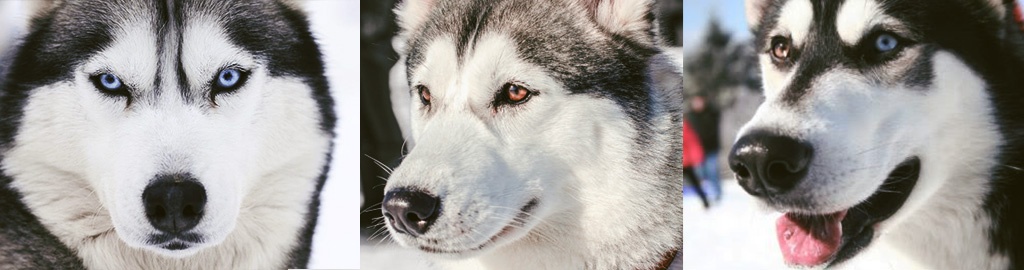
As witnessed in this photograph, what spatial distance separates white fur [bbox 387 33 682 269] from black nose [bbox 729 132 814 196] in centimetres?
25

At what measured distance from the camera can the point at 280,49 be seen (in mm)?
2463

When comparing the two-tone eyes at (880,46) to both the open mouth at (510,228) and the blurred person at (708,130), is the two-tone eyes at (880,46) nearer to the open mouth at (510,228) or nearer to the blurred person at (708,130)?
the blurred person at (708,130)

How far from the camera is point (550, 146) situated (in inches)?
77.4

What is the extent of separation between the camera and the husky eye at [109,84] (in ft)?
7.75

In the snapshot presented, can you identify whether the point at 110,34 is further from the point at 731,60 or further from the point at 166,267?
the point at 731,60

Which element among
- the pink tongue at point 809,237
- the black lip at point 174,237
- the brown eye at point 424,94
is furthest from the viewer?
the black lip at point 174,237

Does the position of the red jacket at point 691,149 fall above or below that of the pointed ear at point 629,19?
below

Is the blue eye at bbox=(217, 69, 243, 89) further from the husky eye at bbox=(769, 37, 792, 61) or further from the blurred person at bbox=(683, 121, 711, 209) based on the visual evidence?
the husky eye at bbox=(769, 37, 792, 61)

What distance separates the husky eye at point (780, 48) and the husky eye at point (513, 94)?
565 mm

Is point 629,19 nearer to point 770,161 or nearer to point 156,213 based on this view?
point 770,161

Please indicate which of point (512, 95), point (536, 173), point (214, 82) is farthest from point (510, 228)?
point (214, 82)

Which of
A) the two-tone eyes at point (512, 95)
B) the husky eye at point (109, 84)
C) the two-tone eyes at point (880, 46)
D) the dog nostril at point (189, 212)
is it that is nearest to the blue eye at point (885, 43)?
the two-tone eyes at point (880, 46)

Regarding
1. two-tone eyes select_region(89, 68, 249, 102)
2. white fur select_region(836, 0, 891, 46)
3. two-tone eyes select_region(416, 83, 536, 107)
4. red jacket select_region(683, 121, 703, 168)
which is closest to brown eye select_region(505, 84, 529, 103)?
two-tone eyes select_region(416, 83, 536, 107)

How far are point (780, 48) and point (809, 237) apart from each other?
0.43m
